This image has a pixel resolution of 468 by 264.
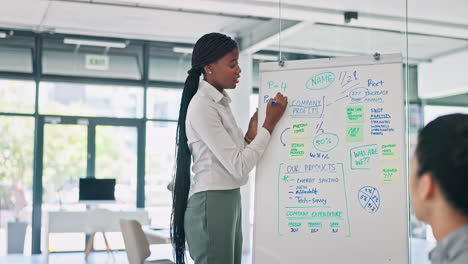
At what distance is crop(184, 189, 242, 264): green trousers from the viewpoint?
2.33 metres

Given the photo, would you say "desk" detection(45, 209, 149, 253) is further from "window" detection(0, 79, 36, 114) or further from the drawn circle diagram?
the drawn circle diagram

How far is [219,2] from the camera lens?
23.9 feet

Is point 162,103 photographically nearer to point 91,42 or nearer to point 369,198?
point 91,42

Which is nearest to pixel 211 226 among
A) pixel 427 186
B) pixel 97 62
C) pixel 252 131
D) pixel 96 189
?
pixel 252 131

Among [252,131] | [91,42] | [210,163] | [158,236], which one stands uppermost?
[91,42]

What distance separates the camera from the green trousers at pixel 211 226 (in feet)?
7.63

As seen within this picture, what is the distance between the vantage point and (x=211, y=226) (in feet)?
7.61

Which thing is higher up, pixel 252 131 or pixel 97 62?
pixel 97 62

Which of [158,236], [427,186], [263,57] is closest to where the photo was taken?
[427,186]

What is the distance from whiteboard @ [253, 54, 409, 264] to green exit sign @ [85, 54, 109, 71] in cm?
768

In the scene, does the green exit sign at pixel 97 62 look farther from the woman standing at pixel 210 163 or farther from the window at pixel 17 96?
the woman standing at pixel 210 163

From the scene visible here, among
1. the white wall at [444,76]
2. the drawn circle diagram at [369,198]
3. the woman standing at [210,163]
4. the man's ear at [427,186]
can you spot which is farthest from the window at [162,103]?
the man's ear at [427,186]

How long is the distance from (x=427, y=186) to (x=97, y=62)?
973 centimetres

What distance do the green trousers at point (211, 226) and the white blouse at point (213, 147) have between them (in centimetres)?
4
